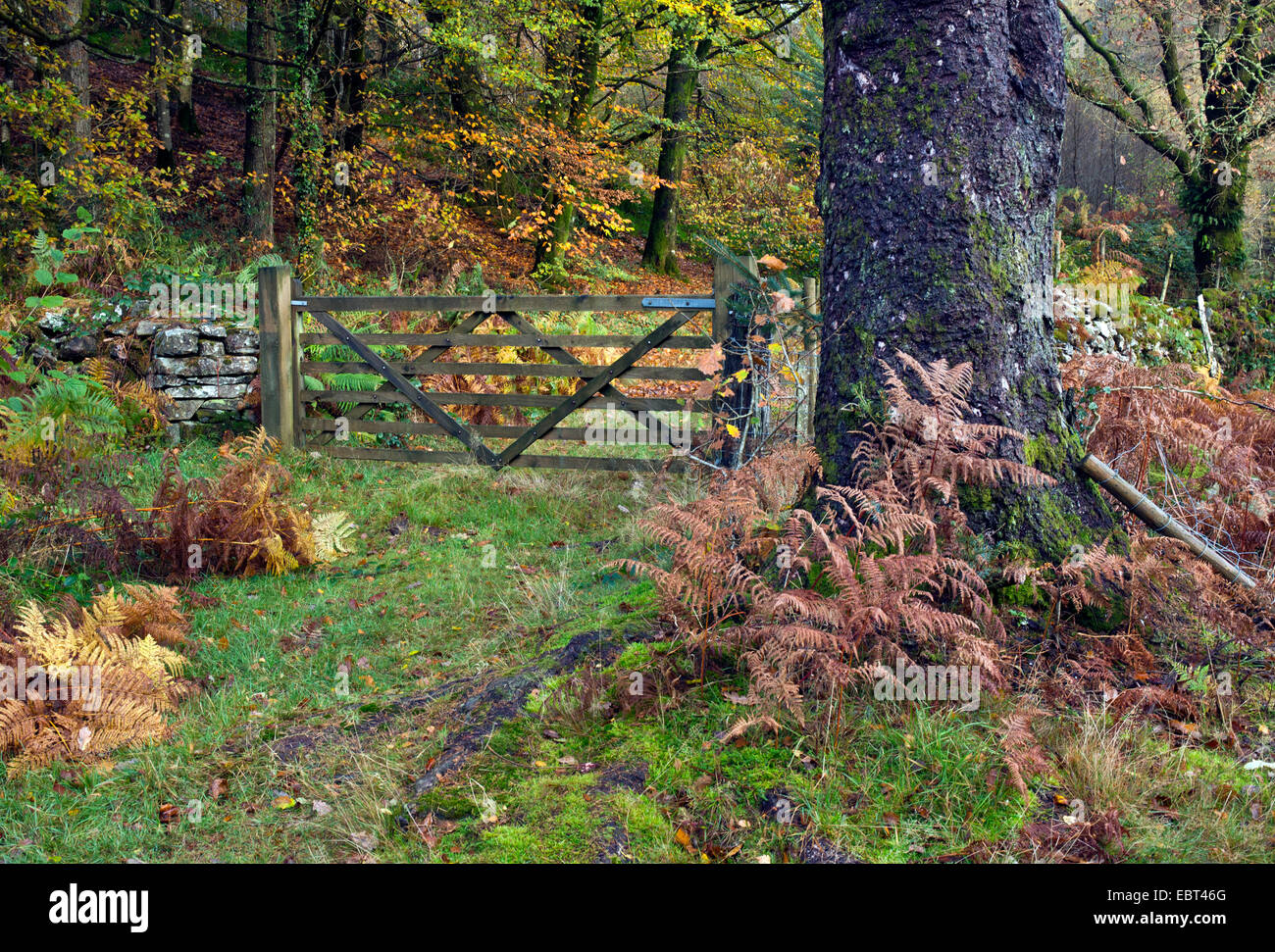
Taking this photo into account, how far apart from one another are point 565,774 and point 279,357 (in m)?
6.52

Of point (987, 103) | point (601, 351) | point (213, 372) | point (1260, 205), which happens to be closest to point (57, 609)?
point (213, 372)

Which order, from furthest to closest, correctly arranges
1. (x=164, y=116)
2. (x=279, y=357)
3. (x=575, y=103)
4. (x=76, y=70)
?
(x=575, y=103), (x=164, y=116), (x=76, y=70), (x=279, y=357)

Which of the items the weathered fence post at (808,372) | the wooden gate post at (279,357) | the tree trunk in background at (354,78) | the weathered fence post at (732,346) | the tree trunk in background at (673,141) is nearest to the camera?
the weathered fence post at (808,372)

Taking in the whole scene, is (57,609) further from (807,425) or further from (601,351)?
(601,351)

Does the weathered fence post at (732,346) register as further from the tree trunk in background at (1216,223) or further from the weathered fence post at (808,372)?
the tree trunk in background at (1216,223)

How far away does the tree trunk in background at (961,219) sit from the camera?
3.45 m

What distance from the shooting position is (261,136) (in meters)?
12.0

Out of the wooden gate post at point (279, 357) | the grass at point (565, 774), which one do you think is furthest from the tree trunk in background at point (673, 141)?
the grass at point (565, 774)

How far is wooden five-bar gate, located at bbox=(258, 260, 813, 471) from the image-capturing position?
22.8ft

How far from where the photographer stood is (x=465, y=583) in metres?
5.30

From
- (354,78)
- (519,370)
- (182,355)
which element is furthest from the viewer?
(354,78)

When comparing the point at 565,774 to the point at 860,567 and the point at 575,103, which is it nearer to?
the point at 860,567

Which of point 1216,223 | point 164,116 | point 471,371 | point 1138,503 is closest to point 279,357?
point 471,371

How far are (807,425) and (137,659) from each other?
14.5 feet
